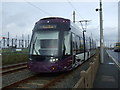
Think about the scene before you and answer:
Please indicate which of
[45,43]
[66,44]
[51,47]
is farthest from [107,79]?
[45,43]

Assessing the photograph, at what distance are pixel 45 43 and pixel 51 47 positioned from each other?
1.46 ft

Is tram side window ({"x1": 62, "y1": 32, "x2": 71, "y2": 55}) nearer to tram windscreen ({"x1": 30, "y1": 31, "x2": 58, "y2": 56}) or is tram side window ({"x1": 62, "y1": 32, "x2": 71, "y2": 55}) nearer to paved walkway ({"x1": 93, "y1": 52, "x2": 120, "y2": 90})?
tram windscreen ({"x1": 30, "y1": 31, "x2": 58, "y2": 56})

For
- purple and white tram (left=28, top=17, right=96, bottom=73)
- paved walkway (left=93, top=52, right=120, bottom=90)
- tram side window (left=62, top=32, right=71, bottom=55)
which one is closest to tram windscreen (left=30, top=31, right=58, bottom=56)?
purple and white tram (left=28, top=17, right=96, bottom=73)

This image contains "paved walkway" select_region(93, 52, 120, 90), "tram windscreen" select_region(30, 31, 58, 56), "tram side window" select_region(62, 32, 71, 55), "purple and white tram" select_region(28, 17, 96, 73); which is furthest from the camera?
"tram side window" select_region(62, 32, 71, 55)

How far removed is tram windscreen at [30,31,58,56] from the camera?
945 cm

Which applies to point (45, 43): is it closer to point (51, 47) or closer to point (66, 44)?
point (51, 47)

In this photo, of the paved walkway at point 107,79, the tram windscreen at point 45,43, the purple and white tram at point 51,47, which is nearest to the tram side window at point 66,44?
the purple and white tram at point 51,47

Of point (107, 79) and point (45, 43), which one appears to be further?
point (45, 43)

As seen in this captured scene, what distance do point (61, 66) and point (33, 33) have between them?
2.83 meters

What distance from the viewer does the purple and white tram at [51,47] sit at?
9180mm

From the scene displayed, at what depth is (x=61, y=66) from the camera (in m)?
9.29

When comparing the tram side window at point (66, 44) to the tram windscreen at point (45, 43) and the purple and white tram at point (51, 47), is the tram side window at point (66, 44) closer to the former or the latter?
the purple and white tram at point (51, 47)

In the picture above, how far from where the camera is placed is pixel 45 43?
9.62 m

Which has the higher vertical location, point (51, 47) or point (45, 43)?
point (45, 43)
